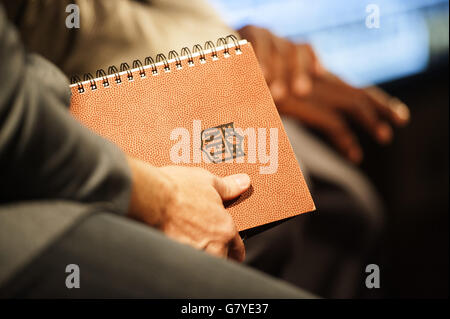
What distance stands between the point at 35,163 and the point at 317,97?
1.00 meters

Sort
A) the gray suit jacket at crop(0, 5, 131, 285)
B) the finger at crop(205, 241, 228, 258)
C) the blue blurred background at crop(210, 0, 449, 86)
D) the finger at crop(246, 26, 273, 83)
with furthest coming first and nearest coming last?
the blue blurred background at crop(210, 0, 449, 86), the finger at crop(246, 26, 273, 83), the finger at crop(205, 241, 228, 258), the gray suit jacket at crop(0, 5, 131, 285)

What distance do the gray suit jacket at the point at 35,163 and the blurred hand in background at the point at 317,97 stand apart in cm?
81

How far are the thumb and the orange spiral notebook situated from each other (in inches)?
0.5

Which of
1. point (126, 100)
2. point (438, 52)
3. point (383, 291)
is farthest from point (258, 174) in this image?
point (438, 52)

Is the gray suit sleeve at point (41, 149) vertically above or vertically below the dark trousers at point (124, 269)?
above

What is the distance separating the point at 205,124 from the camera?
560 millimetres

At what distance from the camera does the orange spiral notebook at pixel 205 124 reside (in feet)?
Result: 1.81

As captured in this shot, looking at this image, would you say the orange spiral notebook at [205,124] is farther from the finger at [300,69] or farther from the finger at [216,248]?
the finger at [300,69]

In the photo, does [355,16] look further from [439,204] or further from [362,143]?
[439,204]

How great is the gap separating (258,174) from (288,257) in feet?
1.53

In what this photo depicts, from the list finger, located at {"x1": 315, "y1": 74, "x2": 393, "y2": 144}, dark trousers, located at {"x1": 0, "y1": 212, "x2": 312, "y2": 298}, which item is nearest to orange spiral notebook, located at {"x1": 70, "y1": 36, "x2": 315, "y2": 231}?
dark trousers, located at {"x1": 0, "y1": 212, "x2": 312, "y2": 298}

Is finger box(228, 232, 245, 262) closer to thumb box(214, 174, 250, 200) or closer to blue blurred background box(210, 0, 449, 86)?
thumb box(214, 174, 250, 200)

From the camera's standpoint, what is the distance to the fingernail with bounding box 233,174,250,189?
538 mm

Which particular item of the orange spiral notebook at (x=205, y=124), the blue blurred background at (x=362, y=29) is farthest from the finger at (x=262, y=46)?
the orange spiral notebook at (x=205, y=124)
